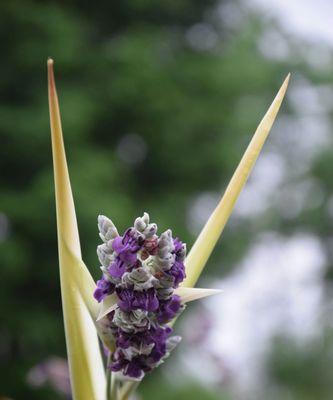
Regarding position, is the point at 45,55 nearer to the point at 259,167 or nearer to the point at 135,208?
the point at 135,208

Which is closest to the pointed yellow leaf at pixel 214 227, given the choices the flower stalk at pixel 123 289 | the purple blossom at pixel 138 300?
A: the flower stalk at pixel 123 289

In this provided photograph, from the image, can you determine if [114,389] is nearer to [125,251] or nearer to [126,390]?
[126,390]

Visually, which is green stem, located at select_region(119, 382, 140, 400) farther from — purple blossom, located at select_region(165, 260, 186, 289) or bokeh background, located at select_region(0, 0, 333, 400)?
bokeh background, located at select_region(0, 0, 333, 400)

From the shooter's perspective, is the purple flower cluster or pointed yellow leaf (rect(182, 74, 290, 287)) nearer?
the purple flower cluster

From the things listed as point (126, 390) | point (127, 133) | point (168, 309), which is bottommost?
point (126, 390)

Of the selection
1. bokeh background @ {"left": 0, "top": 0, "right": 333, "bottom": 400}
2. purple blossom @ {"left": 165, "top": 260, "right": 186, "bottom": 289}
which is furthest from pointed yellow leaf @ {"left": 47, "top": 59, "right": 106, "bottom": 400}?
bokeh background @ {"left": 0, "top": 0, "right": 333, "bottom": 400}

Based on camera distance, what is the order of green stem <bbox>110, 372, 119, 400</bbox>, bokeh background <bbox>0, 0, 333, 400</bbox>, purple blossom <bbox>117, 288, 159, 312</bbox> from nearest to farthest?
purple blossom <bbox>117, 288, 159, 312</bbox> < green stem <bbox>110, 372, 119, 400</bbox> < bokeh background <bbox>0, 0, 333, 400</bbox>

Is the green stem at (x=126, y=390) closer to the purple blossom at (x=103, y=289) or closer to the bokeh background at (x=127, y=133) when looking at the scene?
the purple blossom at (x=103, y=289)

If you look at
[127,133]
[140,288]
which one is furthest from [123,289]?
[127,133]
